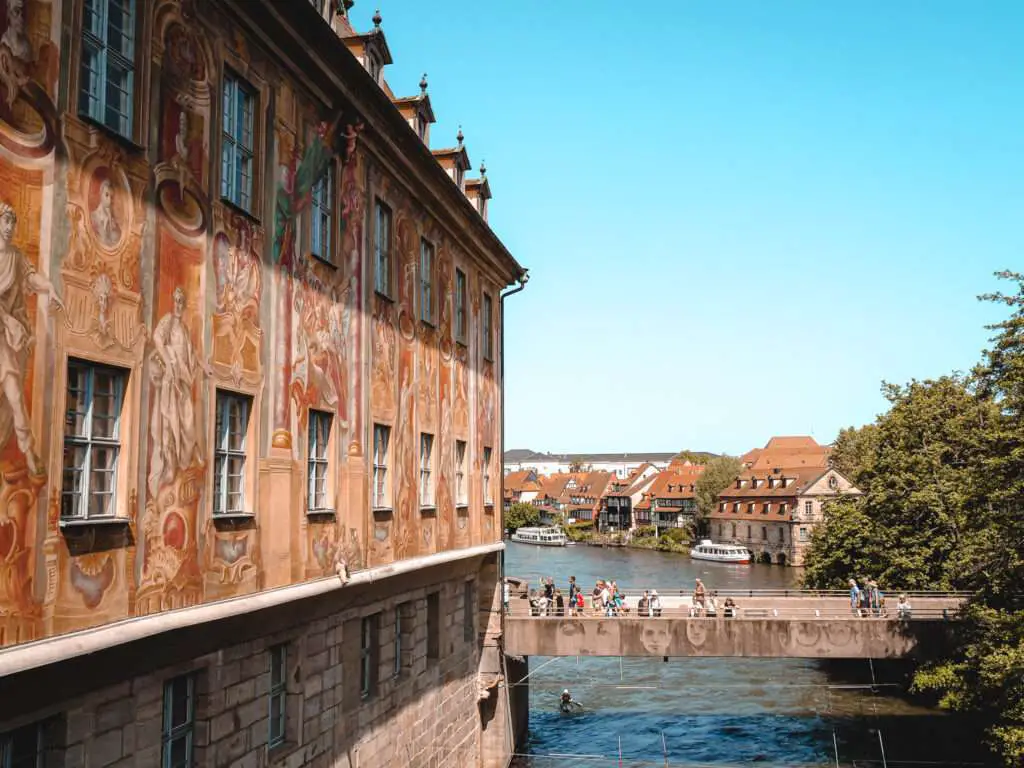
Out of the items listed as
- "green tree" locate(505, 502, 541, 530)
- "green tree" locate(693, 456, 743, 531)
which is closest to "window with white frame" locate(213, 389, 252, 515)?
"green tree" locate(693, 456, 743, 531)

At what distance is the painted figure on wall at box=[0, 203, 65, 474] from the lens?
7363 millimetres

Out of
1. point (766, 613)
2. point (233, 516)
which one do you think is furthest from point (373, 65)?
point (766, 613)

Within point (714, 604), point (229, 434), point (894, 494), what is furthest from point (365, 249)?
point (894, 494)

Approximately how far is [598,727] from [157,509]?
2233cm

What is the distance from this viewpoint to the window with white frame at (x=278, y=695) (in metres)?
12.2

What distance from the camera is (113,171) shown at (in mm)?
8609

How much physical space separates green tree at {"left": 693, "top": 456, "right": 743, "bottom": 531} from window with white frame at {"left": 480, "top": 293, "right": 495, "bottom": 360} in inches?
3345

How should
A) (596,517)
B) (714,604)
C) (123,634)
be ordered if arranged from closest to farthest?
(123,634), (714,604), (596,517)

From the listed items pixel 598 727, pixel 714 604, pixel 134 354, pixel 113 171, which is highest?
pixel 113 171

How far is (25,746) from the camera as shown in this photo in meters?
8.03

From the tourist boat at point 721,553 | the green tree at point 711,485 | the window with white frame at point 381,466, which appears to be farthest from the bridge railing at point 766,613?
the green tree at point 711,485

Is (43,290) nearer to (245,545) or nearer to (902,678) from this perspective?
(245,545)

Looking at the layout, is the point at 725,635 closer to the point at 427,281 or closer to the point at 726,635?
the point at 726,635

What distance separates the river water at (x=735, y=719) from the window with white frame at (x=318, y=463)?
44.8 ft
